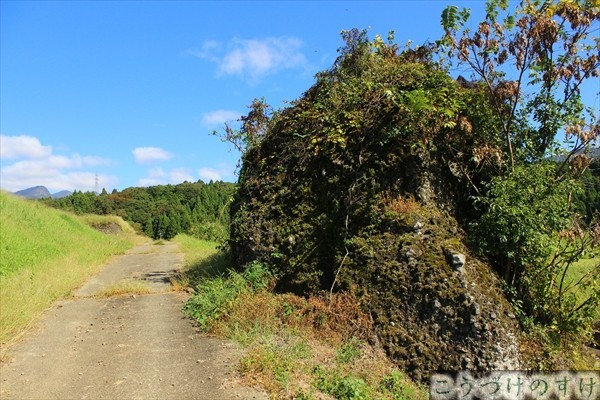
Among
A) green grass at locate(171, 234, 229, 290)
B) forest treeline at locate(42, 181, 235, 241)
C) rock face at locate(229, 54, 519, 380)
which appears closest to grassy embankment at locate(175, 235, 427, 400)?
rock face at locate(229, 54, 519, 380)

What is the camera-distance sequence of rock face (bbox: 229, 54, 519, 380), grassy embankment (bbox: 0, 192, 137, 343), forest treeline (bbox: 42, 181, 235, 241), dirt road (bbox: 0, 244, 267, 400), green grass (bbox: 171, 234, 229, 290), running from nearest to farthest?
1. dirt road (bbox: 0, 244, 267, 400)
2. rock face (bbox: 229, 54, 519, 380)
3. grassy embankment (bbox: 0, 192, 137, 343)
4. green grass (bbox: 171, 234, 229, 290)
5. forest treeline (bbox: 42, 181, 235, 241)

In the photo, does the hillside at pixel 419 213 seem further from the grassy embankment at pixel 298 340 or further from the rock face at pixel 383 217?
the grassy embankment at pixel 298 340

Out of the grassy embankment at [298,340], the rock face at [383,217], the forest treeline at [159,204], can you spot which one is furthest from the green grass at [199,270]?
the forest treeline at [159,204]

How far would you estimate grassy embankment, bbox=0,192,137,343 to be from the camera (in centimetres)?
757

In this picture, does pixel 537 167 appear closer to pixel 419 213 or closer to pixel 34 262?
pixel 419 213

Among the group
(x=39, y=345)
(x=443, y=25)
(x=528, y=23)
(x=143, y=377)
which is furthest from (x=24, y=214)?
(x=528, y=23)

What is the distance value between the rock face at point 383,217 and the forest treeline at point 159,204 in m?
51.1

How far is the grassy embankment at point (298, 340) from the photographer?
16.5 feet

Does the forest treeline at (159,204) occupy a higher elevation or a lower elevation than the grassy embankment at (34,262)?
higher

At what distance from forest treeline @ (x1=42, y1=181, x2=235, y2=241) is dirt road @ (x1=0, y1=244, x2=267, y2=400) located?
51455 millimetres

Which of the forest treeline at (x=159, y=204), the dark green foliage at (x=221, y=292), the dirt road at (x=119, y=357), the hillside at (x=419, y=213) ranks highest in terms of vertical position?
the forest treeline at (x=159, y=204)

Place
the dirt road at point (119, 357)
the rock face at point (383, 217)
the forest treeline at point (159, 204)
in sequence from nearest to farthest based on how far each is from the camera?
1. the dirt road at point (119, 357)
2. the rock face at point (383, 217)
3. the forest treeline at point (159, 204)

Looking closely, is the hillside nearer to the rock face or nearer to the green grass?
the rock face

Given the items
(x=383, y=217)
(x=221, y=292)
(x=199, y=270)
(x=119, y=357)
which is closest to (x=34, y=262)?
(x=199, y=270)
